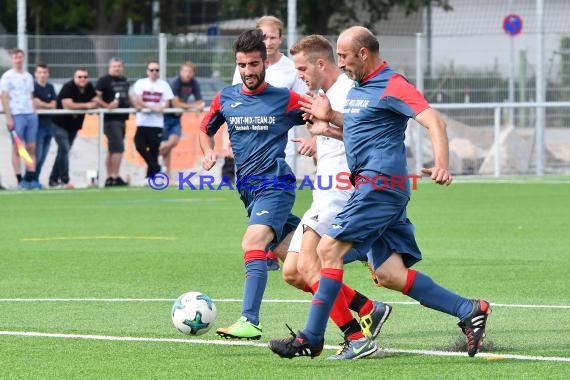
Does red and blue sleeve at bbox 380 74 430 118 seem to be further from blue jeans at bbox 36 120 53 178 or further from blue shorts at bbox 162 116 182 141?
blue shorts at bbox 162 116 182 141

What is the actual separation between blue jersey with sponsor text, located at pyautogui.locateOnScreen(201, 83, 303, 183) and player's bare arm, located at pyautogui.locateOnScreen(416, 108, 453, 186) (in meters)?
1.81

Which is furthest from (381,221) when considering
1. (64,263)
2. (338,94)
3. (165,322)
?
(64,263)

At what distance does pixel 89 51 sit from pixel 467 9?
10587mm

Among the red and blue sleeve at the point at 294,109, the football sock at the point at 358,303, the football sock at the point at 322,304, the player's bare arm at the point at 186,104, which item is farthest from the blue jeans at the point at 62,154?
the football sock at the point at 322,304

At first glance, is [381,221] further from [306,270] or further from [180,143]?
[180,143]

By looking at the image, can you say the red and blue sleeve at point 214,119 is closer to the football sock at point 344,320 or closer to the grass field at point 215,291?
the grass field at point 215,291

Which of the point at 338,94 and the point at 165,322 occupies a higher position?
the point at 338,94

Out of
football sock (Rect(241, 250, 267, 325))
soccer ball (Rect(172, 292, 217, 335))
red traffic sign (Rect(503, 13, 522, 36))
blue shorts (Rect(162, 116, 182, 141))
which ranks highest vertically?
red traffic sign (Rect(503, 13, 522, 36))

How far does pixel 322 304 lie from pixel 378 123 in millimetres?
1071

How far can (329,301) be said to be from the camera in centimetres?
757

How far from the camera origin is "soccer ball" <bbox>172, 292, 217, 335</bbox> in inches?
331

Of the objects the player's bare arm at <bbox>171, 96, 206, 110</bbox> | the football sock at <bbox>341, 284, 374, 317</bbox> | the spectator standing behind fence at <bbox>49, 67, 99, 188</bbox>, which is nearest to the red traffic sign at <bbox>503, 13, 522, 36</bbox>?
the player's bare arm at <bbox>171, 96, 206, 110</bbox>

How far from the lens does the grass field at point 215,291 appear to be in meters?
7.54

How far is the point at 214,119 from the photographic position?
949cm
